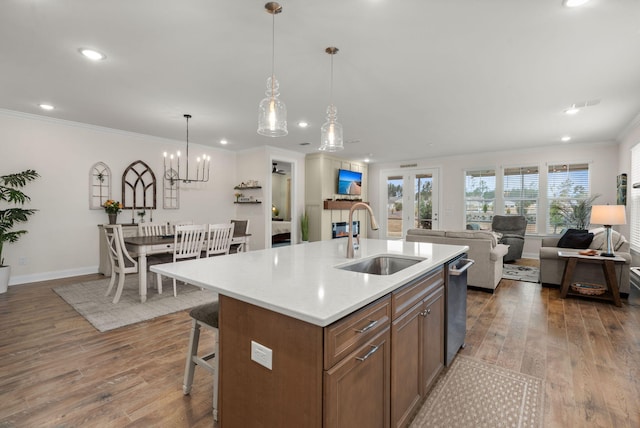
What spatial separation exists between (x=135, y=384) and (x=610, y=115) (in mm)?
6488

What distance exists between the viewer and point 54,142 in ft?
15.6

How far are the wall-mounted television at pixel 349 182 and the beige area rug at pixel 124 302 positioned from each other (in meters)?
4.82

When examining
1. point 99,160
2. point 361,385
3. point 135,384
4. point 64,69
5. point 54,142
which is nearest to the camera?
point 361,385

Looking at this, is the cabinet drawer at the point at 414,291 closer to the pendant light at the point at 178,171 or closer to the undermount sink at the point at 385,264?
the undermount sink at the point at 385,264

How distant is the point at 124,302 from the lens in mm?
3621

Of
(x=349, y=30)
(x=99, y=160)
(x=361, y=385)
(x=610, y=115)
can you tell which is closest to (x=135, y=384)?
(x=361, y=385)

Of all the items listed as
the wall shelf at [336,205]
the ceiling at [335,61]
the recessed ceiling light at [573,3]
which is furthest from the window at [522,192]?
the recessed ceiling light at [573,3]

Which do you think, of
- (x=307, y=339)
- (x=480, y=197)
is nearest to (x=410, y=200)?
(x=480, y=197)

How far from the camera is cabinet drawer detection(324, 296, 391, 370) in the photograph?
3.40 ft

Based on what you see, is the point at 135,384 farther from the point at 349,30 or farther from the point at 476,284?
the point at 476,284

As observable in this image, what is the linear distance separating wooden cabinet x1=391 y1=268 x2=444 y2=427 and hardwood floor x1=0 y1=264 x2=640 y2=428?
2.34 feet

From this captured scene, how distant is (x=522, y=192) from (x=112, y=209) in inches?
336

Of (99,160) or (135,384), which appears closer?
(135,384)

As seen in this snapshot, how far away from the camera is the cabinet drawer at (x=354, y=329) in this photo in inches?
40.8
